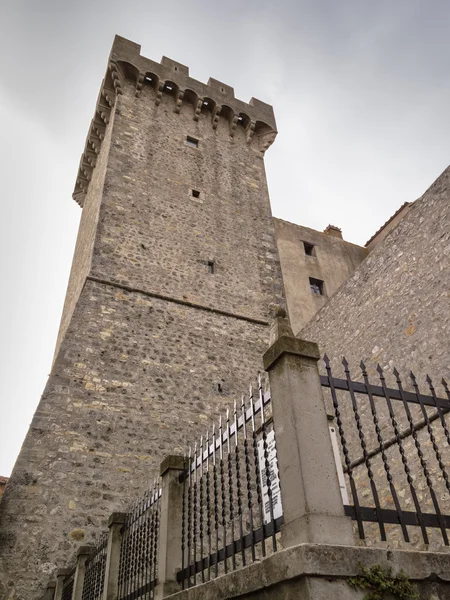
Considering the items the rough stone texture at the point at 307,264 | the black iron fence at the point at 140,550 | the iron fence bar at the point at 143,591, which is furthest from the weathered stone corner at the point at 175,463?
the rough stone texture at the point at 307,264

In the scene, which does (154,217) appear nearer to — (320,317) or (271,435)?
(320,317)

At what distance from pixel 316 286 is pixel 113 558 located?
472 inches

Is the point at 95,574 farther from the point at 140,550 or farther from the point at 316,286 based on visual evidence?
the point at 316,286

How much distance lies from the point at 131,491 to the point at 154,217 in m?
6.69

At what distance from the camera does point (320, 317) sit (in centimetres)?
1048

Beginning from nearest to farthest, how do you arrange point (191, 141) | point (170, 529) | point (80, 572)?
point (170, 529) → point (80, 572) → point (191, 141)

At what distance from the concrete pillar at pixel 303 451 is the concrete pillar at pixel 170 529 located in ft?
6.02

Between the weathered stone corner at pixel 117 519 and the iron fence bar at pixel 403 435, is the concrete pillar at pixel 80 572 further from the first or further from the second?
the iron fence bar at pixel 403 435

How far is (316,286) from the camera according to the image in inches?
643

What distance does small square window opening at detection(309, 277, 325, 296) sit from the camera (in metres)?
16.1

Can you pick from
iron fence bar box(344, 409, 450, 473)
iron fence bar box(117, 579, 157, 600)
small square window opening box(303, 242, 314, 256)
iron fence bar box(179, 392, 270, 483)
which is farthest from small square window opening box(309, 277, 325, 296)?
iron fence bar box(117, 579, 157, 600)

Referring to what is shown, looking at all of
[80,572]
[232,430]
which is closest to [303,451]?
[232,430]

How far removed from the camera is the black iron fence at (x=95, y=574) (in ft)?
19.4

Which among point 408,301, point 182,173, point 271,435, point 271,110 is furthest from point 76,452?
point 271,110
